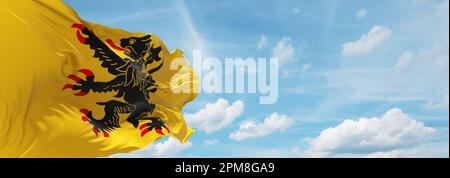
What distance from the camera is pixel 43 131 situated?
13977mm

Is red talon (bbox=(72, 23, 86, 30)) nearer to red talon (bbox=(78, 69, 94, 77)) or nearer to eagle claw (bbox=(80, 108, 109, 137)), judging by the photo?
red talon (bbox=(78, 69, 94, 77))

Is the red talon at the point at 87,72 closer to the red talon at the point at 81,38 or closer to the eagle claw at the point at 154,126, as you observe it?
the red talon at the point at 81,38

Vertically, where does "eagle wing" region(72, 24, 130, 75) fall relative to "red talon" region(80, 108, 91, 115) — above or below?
above

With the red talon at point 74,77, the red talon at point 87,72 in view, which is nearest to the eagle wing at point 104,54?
the red talon at point 87,72

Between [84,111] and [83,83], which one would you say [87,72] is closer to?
[83,83]

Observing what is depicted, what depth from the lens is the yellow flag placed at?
13.6 meters

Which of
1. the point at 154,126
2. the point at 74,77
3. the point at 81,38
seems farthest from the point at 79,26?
the point at 154,126

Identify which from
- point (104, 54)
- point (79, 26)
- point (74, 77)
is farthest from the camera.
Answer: point (104, 54)

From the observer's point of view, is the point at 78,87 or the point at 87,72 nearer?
the point at 78,87

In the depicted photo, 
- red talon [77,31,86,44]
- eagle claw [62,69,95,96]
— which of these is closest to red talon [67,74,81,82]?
eagle claw [62,69,95,96]

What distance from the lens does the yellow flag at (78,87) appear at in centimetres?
1356

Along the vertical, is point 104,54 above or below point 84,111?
above

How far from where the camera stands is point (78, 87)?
15.5 meters

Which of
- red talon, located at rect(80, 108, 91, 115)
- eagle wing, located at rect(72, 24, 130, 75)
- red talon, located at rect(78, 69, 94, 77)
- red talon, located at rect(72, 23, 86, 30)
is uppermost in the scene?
red talon, located at rect(72, 23, 86, 30)
